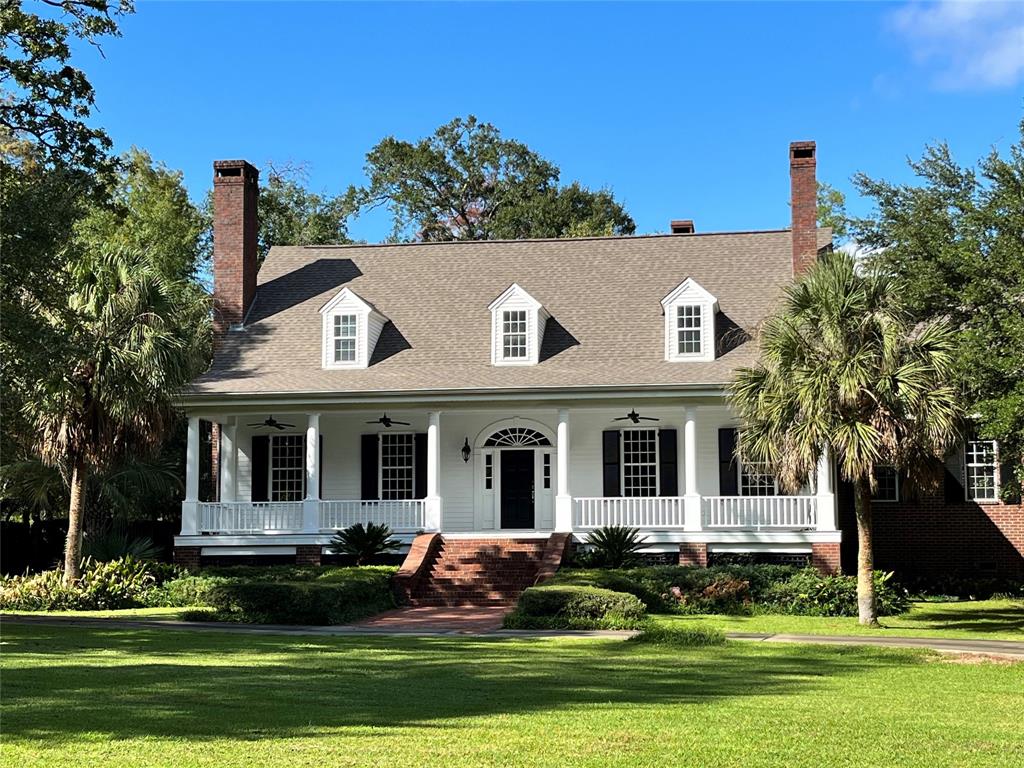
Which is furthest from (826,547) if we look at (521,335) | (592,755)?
(592,755)

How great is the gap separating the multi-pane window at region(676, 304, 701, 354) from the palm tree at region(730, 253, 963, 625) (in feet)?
20.0

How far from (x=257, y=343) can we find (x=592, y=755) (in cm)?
2302

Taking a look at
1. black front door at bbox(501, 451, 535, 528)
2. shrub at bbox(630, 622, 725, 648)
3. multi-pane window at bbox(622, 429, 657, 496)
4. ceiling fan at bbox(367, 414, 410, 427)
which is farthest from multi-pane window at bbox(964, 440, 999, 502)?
shrub at bbox(630, 622, 725, 648)

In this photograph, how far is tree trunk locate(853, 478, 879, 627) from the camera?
21.2 meters

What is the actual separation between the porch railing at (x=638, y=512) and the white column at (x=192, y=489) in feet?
28.6

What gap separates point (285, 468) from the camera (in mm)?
30109

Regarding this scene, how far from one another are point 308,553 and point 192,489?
3.24 metres

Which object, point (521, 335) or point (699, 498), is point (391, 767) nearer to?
point (699, 498)

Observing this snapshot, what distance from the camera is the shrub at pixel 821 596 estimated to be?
23281 millimetres

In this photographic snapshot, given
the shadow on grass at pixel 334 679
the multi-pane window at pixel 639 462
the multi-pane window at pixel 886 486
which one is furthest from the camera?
the multi-pane window at pixel 886 486

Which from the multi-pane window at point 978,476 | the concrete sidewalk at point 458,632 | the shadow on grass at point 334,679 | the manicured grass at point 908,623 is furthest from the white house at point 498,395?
the shadow on grass at point 334,679

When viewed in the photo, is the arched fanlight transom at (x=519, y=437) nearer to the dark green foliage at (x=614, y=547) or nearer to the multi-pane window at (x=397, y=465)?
the multi-pane window at (x=397, y=465)

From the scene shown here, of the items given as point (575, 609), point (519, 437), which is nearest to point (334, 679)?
point (575, 609)

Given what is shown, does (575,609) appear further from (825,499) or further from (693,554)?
(825,499)
